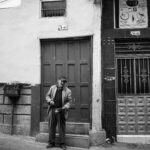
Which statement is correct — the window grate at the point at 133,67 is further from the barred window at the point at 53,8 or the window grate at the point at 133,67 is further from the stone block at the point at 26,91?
the stone block at the point at 26,91

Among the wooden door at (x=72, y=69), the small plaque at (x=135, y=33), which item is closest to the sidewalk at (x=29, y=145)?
the wooden door at (x=72, y=69)

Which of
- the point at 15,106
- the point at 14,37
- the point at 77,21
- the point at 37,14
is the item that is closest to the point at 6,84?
the point at 15,106

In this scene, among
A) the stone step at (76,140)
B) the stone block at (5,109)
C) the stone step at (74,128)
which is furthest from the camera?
the stone block at (5,109)

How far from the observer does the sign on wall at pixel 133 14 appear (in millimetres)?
8711

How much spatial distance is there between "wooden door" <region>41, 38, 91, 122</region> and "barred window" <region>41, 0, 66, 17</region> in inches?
33.6

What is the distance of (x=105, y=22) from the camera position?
873 centimetres

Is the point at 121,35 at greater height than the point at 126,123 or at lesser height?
greater

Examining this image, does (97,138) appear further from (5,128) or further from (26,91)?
(5,128)

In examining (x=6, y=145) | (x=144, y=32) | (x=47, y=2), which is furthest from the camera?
(x=47, y=2)

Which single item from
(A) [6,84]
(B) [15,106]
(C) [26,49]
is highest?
(C) [26,49]

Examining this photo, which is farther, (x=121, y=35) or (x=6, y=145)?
(x=121, y=35)

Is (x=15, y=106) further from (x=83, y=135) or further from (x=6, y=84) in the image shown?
(x=83, y=135)

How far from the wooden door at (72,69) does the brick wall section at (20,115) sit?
456mm

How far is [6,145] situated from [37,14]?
4.03 metres
